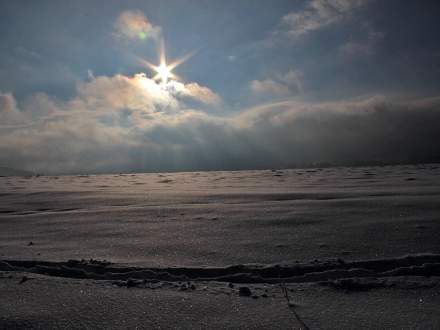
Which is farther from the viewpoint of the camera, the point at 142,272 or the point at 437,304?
the point at 142,272

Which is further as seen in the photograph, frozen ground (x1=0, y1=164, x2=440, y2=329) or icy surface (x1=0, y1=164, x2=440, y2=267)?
icy surface (x1=0, y1=164, x2=440, y2=267)

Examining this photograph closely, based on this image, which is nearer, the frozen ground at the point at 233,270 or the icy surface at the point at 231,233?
the frozen ground at the point at 233,270

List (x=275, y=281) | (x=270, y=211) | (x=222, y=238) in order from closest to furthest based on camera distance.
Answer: (x=275, y=281), (x=222, y=238), (x=270, y=211)

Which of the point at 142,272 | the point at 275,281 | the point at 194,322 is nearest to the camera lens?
the point at 194,322

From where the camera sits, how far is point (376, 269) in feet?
6.71

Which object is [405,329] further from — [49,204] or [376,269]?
[49,204]

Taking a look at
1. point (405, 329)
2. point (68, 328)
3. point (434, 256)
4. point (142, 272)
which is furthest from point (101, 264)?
point (434, 256)

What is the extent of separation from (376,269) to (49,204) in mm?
5680

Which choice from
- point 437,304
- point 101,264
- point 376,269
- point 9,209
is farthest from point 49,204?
point 437,304

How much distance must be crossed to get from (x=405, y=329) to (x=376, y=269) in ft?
2.34

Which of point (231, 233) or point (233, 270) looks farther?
point (231, 233)

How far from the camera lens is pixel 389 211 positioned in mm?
3580

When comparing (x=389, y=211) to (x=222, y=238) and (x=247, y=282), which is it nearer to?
(x=222, y=238)

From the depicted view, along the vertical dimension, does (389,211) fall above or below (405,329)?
above
